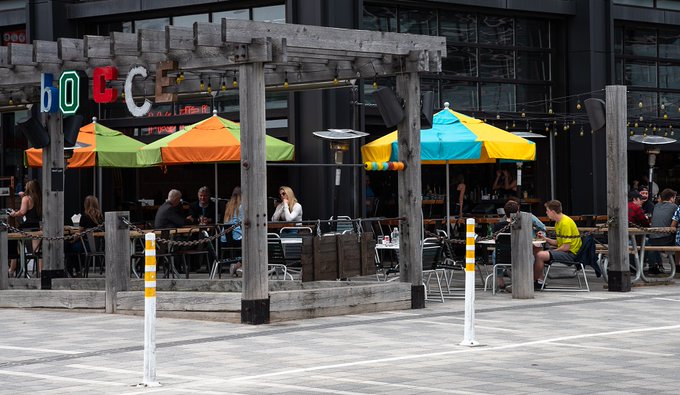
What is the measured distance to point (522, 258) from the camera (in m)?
16.9

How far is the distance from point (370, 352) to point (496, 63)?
51.9 feet

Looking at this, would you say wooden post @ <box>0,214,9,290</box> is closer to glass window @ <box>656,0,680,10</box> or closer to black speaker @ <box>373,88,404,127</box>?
black speaker @ <box>373,88,404,127</box>

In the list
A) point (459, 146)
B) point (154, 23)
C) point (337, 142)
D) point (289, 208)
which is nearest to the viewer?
point (459, 146)

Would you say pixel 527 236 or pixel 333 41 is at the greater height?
pixel 333 41

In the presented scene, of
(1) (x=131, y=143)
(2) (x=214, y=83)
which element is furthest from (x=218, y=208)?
(2) (x=214, y=83)

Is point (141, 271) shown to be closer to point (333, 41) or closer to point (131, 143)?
point (131, 143)

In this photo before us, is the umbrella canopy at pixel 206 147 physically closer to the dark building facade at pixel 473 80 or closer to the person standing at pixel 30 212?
the dark building facade at pixel 473 80

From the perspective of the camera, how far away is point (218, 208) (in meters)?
24.2

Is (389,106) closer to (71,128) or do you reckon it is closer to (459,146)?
(459,146)

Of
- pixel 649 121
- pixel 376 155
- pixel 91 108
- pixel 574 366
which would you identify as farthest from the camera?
pixel 649 121

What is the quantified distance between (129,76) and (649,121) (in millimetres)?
15798

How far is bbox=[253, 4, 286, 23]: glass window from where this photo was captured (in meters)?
24.0

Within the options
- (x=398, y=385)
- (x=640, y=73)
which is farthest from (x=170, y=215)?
(x=640, y=73)

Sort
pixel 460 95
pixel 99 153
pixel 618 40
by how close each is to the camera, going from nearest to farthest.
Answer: pixel 99 153 → pixel 460 95 → pixel 618 40
